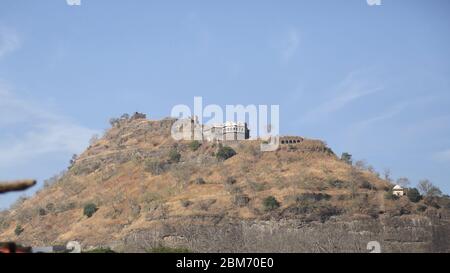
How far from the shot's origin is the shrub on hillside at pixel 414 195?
153m

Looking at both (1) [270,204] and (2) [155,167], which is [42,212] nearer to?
(2) [155,167]

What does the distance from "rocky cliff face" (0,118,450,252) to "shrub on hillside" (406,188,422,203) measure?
118cm

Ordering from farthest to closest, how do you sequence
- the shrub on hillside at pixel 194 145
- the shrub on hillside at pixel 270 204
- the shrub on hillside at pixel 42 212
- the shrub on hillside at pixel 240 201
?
the shrub on hillside at pixel 194 145, the shrub on hillside at pixel 42 212, the shrub on hillside at pixel 240 201, the shrub on hillside at pixel 270 204

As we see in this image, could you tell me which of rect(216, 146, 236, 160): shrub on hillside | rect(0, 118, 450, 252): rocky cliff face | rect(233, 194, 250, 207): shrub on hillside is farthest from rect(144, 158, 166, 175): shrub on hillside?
rect(233, 194, 250, 207): shrub on hillside

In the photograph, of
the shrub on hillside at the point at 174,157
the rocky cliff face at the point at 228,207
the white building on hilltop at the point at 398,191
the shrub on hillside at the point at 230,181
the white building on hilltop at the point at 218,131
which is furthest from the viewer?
the white building on hilltop at the point at 218,131

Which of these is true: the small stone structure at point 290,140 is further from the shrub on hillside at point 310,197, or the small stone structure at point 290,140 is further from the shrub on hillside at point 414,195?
the shrub on hillside at point 414,195

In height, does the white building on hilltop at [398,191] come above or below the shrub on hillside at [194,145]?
below

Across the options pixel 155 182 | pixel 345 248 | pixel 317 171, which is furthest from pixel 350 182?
pixel 155 182

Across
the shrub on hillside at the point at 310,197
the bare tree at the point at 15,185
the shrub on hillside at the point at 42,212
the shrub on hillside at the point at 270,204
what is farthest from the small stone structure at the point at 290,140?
the bare tree at the point at 15,185

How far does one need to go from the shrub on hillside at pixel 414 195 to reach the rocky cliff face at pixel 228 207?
3.89 feet

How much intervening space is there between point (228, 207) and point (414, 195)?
3363cm

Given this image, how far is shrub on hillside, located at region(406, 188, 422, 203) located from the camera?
153m
